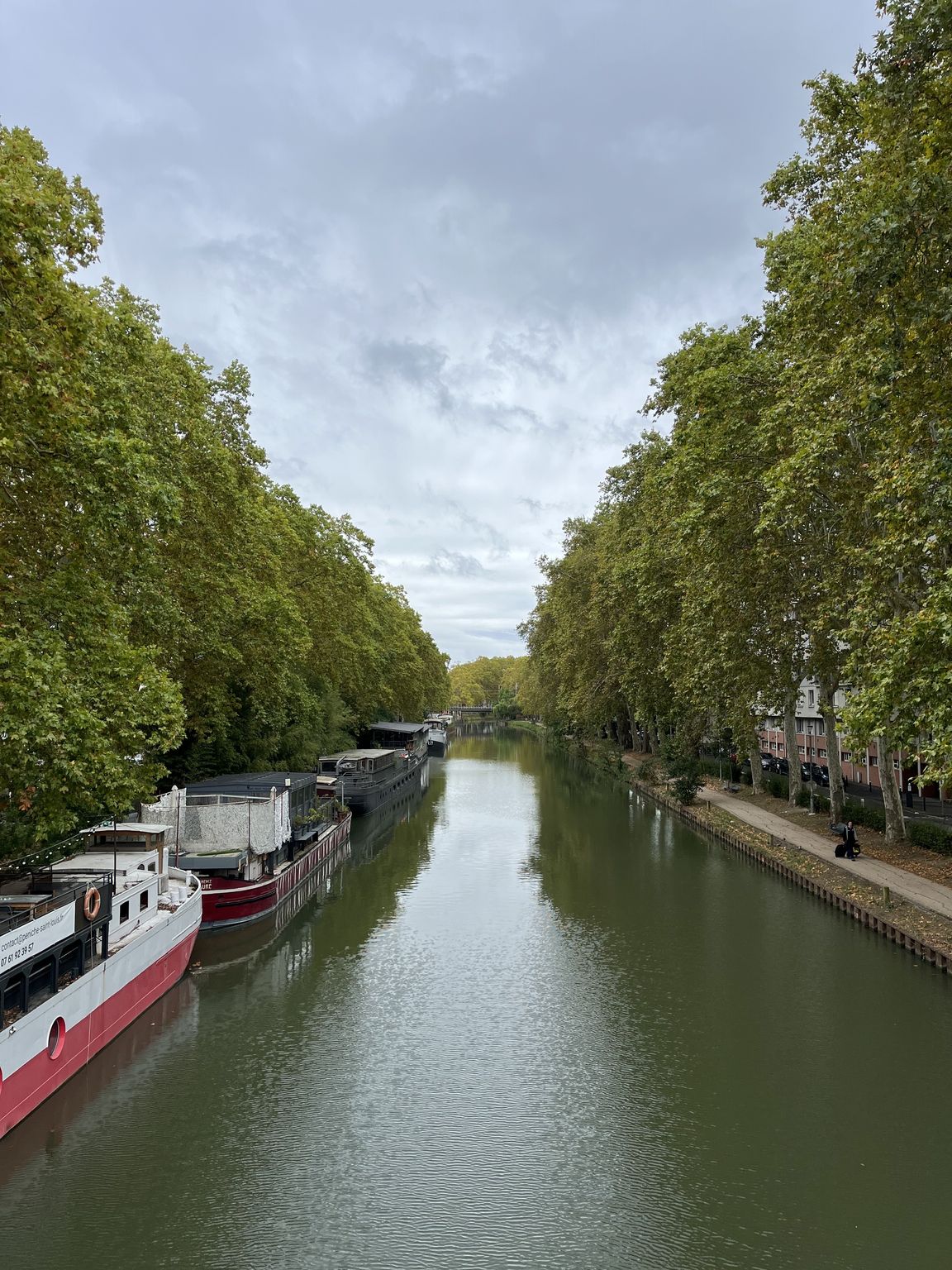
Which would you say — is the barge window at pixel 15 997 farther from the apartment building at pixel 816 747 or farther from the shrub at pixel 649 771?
the shrub at pixel 649 771

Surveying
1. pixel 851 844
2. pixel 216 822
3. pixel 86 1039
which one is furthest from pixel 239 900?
pixel 851 844

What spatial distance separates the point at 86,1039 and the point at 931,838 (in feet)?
88.6

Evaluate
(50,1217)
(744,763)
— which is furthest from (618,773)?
(50,1217)

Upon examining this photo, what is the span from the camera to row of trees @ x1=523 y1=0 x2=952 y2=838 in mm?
15961

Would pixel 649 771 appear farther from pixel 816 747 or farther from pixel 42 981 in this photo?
pixel 42 981

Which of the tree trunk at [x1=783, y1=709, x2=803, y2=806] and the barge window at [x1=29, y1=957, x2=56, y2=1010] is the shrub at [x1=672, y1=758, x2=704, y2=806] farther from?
the barge window at [x1=29, y1=957, x2=56, y2=1010]

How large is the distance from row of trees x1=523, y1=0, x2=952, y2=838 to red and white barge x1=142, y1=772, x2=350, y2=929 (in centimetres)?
1718

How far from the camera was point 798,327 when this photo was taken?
24.6 meters

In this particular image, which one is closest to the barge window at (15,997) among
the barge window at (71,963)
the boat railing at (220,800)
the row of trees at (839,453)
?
the barge window at (71,963)

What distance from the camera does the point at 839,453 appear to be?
976 inches

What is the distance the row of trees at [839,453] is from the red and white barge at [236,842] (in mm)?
17177

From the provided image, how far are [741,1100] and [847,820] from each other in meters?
23.0

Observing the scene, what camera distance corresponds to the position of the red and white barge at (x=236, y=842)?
2458cm

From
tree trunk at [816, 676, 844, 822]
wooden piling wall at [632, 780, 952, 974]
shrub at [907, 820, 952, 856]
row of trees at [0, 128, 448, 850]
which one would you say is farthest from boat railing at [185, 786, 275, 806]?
shrub at [907, 820, 952, 856]
